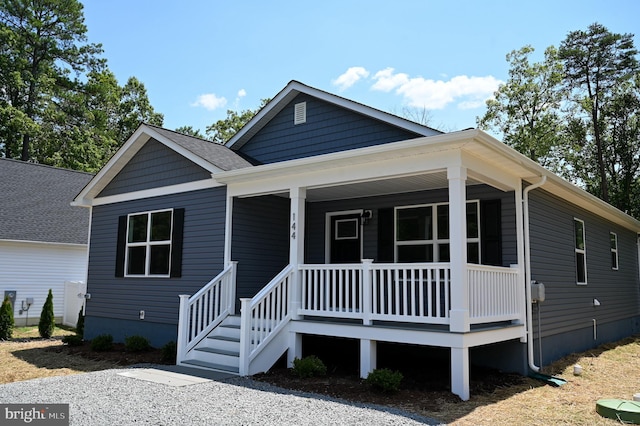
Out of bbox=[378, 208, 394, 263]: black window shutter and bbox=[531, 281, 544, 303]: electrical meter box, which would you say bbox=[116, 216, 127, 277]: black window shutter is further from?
bbox=[531, 281, 544, 303]: electrical meter box

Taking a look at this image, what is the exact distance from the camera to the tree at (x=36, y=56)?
26.6 m

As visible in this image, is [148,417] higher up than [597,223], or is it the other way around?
[597,223]

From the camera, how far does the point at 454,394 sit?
6.80 m

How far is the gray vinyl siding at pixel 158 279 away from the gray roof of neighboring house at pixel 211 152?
1.79 feet

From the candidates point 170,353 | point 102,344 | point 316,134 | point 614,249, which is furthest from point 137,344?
point 614,249

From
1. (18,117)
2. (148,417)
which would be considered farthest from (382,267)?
(18,117)

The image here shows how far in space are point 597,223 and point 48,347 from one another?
12906 millimetres

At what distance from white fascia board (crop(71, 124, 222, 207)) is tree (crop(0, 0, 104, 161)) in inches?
630

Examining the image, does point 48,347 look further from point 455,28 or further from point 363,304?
point 455,28

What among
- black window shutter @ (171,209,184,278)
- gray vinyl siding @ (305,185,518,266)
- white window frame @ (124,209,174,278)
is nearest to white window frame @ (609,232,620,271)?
gray vinyl siding @ (305,185,518,266)

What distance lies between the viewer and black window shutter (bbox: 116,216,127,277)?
1182 centimetres

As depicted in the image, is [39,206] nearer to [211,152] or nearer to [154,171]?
[154,171]

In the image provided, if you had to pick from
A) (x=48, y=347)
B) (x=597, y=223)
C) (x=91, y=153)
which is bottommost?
(x=48, y=347)
